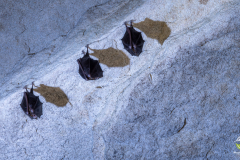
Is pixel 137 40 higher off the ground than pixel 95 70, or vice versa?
pixel 137 40

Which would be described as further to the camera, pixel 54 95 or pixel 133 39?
pixel 54 95

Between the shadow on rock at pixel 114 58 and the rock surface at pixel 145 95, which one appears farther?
the shadow on rock at pixel 114 58

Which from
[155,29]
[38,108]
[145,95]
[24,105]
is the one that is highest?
[155,29]

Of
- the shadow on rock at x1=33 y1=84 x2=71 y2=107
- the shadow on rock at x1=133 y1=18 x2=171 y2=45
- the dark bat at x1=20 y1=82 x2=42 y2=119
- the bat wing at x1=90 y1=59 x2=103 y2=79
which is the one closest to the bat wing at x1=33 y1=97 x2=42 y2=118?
the dark bat at x1=20 y1=82 x2=42 y2=119

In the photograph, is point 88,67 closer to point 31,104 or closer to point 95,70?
point 95,70

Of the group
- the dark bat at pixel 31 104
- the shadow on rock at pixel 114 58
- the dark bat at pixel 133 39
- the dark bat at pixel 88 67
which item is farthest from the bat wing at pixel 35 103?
the dark bat at pixel 133 39

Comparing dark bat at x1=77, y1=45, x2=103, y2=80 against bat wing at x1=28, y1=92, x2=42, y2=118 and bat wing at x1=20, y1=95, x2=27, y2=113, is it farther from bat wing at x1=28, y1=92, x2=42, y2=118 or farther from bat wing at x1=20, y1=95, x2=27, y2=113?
bat wing at x1=20, y1=95, x2=27, y2=113

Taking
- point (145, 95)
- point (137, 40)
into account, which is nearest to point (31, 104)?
point (145, 95)

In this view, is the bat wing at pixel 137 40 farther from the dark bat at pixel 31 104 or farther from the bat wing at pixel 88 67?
the dark bat at pixel 31 104
